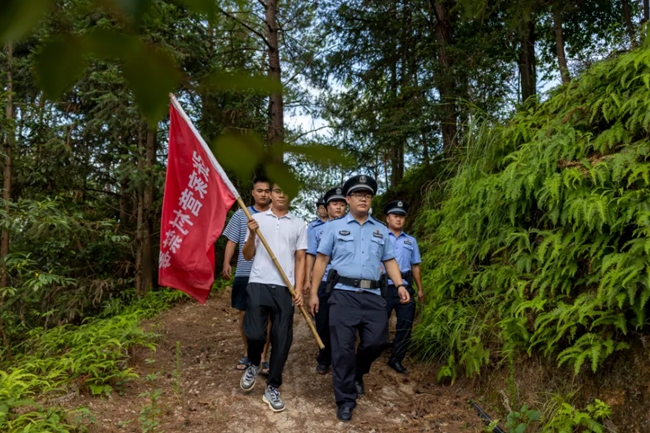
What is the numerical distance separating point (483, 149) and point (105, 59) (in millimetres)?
5265

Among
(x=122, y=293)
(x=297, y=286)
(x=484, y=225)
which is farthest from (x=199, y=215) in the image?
(x=122, y=293)

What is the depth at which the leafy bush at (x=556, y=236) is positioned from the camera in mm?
3463

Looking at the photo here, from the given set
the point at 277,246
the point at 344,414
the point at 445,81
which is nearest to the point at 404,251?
the point at 277,246

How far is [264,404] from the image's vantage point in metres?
4.05

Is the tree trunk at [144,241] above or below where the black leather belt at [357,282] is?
above

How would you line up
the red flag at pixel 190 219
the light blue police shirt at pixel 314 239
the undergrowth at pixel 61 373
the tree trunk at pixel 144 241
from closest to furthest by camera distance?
the undergrowth at pixel 61 373 < the red flag at pixel 190 219 < the light blue police shirt at pixel 314 239 < the tree trunk at pixel 144 241

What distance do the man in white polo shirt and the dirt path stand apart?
223 millimetres

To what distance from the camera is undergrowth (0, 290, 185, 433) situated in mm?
3439

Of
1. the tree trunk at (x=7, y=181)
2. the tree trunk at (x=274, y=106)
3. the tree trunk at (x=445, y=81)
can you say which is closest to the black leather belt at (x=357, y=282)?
the tree trunk at (x=274, y=106)

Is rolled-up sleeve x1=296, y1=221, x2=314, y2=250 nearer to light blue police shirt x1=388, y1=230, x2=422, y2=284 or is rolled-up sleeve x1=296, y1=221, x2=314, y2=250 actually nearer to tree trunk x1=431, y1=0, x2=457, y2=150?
light blue police shirt x1=388, y1=230, x2=422, y2=284

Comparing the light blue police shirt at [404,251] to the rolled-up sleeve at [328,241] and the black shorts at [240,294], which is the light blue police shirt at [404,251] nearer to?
the rolled-up sleeve at [328,241]

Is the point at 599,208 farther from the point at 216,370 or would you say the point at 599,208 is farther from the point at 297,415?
the point at 216,370

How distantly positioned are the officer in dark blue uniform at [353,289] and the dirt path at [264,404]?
317 millimetres

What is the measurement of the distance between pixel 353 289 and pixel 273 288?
1.99 ft
